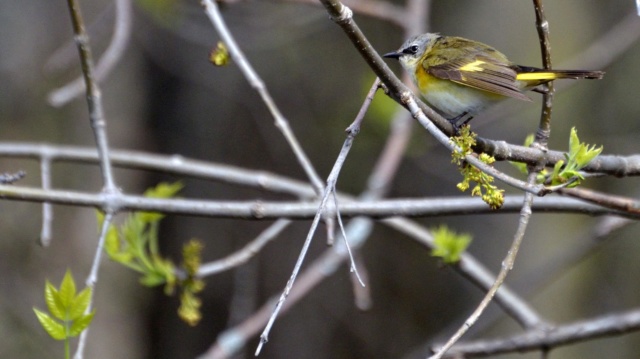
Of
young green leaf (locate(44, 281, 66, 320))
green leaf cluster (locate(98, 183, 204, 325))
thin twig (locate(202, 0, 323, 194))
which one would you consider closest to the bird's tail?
thin twig (locate(202, 0, 323, 194))

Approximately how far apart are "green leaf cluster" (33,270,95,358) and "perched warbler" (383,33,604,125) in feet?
4.75

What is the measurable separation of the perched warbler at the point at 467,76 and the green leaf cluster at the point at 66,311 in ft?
4.75

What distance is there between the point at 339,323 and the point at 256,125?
1659mm

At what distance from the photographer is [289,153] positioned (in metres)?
5.31

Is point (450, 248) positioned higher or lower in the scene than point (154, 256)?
higher

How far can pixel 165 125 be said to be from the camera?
546cm

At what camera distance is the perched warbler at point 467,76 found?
2.35 meters

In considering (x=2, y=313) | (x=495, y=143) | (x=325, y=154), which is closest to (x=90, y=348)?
(x=2, y=313)

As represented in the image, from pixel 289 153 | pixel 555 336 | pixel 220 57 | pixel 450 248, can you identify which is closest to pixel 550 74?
pixel 450 248

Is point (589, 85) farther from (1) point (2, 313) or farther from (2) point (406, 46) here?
(1) point (2, 313)

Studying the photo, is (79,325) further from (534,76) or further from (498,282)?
(534,76)

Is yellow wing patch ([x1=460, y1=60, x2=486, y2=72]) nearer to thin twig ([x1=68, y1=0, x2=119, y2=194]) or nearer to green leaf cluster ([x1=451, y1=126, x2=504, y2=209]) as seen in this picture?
green leaf cluster ([x1=451, y1=126, x2=504, y2=209])

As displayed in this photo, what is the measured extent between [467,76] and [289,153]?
9.61 feet

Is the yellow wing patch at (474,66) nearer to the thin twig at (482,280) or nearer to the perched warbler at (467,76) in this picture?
the perched warbler at (467,76)
